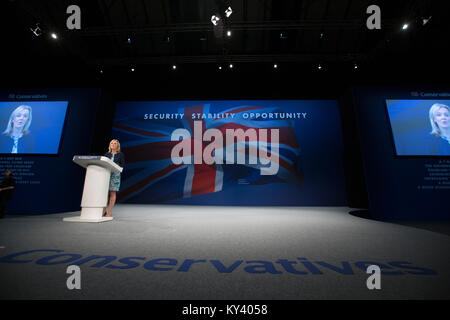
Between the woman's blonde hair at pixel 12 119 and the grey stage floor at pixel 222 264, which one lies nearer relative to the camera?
the grey stage floor at pixel 222 264

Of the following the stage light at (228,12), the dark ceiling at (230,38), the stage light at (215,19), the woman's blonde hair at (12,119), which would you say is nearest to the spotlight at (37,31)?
the dark ceiling at (230,38)

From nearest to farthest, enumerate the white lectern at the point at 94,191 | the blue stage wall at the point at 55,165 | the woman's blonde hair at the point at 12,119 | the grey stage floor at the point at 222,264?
the grey stage floor at the point at 222,264 → the white lectern at the point at 94,191 → the blue stage wall at the point at 55,165 → the woman's blonde hair at the point at 12,119

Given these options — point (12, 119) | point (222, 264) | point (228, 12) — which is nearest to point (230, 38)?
point (228, 12)

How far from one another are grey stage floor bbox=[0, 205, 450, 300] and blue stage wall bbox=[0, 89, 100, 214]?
9.70 feet

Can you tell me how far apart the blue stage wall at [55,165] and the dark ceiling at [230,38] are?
2.10 ft

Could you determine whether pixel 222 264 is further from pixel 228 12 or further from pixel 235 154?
pixel 235 154

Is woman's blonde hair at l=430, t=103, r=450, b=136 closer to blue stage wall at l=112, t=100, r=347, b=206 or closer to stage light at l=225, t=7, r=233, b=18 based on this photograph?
blue stage wall at l=112, t=100, r=347, b=206

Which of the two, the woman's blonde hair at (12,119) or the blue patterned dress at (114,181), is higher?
the woman's blonde hair at (12,119)

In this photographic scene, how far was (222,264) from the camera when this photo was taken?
60.1 inches

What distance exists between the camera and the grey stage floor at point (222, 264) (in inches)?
44.1

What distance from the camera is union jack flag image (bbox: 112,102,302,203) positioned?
6406mm

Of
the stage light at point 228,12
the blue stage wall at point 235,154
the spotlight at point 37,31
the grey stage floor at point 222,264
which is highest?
the stage light at point 228,12

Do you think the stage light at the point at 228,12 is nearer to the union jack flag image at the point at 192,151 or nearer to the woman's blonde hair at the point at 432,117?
the union jack flag image at the point at 192,151

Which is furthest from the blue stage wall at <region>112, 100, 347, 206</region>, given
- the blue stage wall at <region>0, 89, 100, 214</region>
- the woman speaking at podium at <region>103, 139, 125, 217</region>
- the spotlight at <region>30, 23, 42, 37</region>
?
the woman speaking at podium at <region>103, 139, 125, 217</region>
